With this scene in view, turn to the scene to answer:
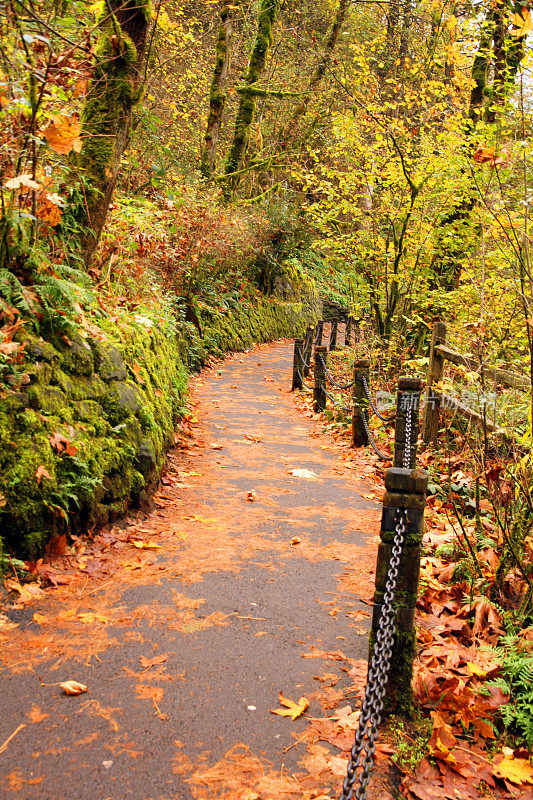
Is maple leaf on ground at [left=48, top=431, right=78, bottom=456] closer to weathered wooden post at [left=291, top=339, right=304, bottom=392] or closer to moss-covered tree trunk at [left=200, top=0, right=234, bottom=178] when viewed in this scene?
weathered wooden post at [left=291, top=339, right=304, bottom=392]

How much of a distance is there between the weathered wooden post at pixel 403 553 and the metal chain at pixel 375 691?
34 millimetres

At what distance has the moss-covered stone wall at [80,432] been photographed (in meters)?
3.86

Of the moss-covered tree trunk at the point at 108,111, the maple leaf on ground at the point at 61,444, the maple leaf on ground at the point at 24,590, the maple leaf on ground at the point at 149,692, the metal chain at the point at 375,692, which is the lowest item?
the maple leaf on ground at the point at 149,692

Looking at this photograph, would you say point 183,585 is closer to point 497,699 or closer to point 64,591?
point 64,591

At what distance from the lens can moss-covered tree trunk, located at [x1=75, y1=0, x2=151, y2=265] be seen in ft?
19.3

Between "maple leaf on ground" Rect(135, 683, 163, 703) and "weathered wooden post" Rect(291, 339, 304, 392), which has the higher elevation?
"weathered wooden post" Rect(291, 339, 304, 392)

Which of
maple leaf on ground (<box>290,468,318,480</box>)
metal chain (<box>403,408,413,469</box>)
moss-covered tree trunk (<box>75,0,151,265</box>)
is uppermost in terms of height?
moss-covered tree trunk (<box>75,0,151,265</box>)

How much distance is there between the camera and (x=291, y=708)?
296 centimetres

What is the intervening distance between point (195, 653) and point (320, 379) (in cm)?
746

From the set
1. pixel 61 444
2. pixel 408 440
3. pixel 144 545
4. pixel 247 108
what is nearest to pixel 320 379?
pixel 408 440

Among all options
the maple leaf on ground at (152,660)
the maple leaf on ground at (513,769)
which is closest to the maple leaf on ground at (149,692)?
the maple leaf on ground at (152,660)

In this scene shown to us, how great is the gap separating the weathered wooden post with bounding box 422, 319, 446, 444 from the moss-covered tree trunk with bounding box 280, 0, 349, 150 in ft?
46.8

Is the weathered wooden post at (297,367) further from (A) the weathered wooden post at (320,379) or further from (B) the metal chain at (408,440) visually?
(B) the metal chain at (408,440)

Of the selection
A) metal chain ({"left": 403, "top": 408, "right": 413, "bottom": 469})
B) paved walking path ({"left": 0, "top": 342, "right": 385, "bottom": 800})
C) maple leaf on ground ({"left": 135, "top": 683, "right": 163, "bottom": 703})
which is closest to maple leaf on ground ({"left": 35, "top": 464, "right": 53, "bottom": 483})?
paved walking path ({"left": 0, "top": 342, "right": 385, "bottom": 800})
